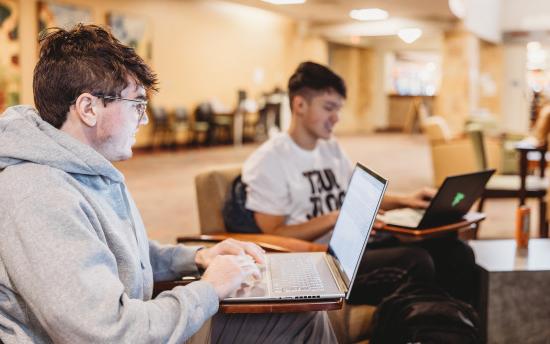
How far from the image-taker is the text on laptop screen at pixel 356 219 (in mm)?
1487

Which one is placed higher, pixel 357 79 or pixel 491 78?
pixel 357 79

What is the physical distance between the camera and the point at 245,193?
2.54m

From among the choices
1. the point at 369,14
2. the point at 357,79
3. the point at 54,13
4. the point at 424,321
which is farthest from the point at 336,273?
the point at 357,79

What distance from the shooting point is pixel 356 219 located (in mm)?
1643

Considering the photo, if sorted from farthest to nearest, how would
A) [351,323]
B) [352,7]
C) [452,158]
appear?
[352,7] → [452,158] → [351,323]

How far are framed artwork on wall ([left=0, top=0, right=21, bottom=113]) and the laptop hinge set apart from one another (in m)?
8.30

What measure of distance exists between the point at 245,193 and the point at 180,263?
0.89 meters

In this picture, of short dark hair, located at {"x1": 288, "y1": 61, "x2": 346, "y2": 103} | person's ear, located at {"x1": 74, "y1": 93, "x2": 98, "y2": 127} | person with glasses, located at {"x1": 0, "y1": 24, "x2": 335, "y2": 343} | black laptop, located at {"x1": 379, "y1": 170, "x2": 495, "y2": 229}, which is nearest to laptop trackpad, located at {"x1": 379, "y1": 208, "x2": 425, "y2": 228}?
black laptop, located at {"x1": 379, "y1": 170, "x2": 495, "y2": 229}

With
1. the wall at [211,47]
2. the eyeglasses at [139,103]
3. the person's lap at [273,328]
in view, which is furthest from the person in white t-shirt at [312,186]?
the wall at [211,47]

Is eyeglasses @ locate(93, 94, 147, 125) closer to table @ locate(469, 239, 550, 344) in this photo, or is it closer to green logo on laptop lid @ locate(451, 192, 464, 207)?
green logo on laptop lid @ locate(451, 192, 464, 207)

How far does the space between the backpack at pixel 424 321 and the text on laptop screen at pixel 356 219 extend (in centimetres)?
30

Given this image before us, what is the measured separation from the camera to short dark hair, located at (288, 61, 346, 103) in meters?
2.59

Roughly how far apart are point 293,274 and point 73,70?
2.52 ft

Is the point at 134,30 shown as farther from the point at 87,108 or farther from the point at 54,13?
the point at 87,108
